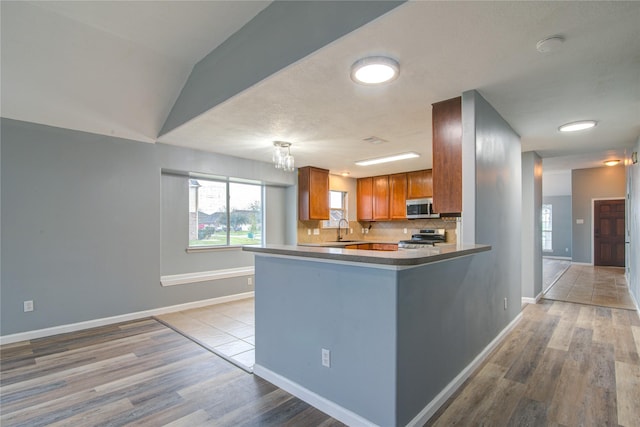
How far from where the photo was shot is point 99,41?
277 cm

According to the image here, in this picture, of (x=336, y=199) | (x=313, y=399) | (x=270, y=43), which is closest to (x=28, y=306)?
(x=313, y=399)

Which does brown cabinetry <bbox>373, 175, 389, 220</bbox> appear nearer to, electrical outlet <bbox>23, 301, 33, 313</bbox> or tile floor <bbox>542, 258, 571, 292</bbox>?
tile floor <bbox>542, 258, 571, 292</bbox>

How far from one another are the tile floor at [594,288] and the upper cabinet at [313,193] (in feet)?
13.7

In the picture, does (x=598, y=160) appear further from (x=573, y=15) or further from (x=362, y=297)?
(x=362, y=297)

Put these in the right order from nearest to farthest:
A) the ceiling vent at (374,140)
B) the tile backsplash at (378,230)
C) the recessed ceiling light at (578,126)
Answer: the recessed ceiling light at (578,126) → the ceiling vent at (374,140) → the tile backsplash at (378,230)

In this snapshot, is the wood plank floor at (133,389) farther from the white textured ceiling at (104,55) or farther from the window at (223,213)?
the white textured ceiling at (104,55)

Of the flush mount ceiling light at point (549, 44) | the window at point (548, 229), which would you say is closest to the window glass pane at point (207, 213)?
the flush mount ceiling light at point (549, 44)

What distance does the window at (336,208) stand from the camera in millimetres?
6766

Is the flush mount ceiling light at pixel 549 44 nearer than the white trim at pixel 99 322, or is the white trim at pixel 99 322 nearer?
the flush mount ceiling light at pixel 549 44

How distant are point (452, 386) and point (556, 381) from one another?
3.05ft

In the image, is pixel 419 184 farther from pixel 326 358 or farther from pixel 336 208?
pixel 326 358

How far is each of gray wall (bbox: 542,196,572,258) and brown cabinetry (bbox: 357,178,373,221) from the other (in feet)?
26.2

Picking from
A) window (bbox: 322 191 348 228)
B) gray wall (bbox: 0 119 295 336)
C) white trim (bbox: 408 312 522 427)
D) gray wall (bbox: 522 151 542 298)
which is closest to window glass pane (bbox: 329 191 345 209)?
window (bbox: 322 191 348 228)

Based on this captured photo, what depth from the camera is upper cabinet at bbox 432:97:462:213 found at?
268cm
